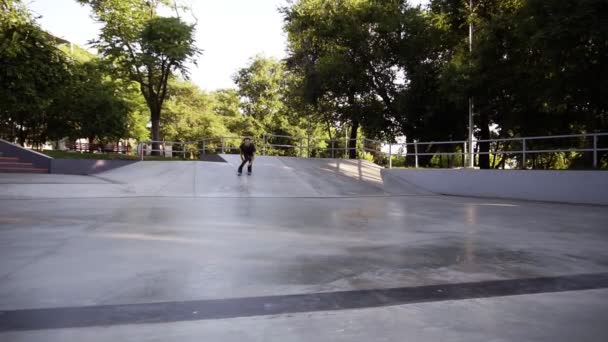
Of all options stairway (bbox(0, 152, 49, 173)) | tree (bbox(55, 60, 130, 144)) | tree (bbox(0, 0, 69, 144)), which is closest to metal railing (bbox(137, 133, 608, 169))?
tree (bbox(55, 60, 130, 144))

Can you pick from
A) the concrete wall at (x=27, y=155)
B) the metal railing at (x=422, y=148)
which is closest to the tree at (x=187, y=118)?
the metal railing at (x=422, y=148)

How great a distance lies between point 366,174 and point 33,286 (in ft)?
56.6

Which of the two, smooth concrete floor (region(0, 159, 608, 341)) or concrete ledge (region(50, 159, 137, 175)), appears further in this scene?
concrete ledge (region(50, 159, 137, 175))

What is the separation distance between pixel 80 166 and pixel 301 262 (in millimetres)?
18712

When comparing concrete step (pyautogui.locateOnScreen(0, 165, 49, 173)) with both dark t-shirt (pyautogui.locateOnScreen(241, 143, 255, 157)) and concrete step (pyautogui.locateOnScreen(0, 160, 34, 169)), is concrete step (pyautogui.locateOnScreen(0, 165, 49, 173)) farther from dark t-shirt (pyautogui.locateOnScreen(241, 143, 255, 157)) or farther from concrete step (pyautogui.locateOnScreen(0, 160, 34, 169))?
dark t-shirt (pyautogui.locateOnScreen(241, 143, 255, 157))

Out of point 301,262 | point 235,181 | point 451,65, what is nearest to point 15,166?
point 235,181

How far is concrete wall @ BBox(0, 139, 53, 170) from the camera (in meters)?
20.8

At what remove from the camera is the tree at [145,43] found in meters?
28.6

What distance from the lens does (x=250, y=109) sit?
2094 inches

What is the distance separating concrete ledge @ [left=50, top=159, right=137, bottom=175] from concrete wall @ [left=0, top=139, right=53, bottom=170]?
0.42 meters

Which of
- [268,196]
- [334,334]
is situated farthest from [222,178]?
[334,334]

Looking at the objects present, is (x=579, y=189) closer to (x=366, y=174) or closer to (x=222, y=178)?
(x=366, y=174)

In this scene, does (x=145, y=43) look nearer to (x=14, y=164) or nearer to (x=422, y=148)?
(x=14, y=164)

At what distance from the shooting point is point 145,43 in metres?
28.8
